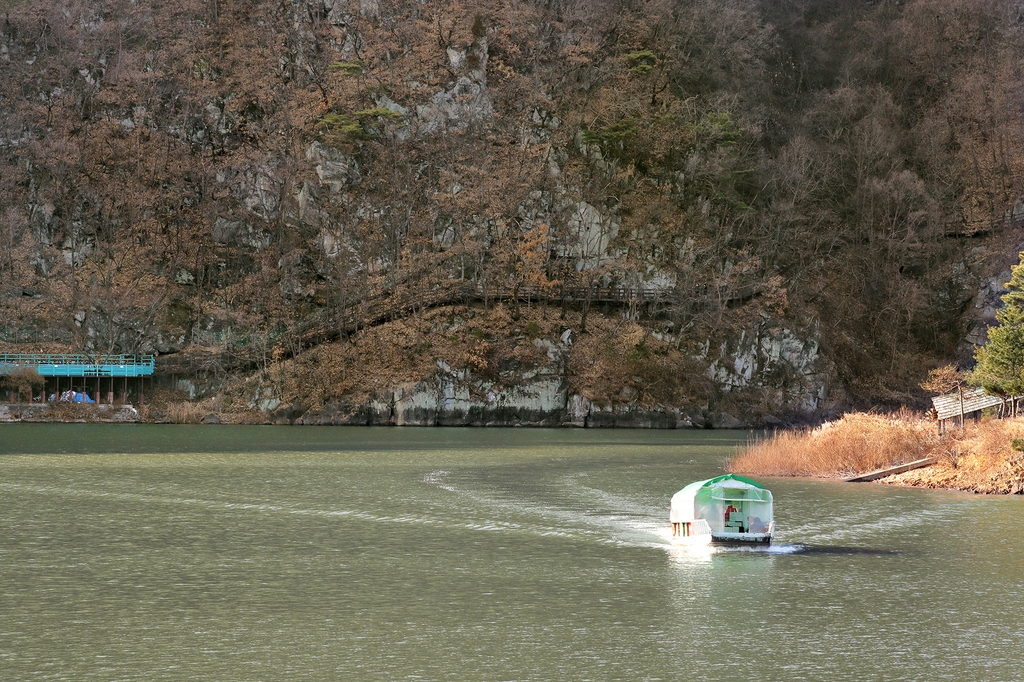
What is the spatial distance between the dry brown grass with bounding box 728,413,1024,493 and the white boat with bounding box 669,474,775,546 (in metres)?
11.8

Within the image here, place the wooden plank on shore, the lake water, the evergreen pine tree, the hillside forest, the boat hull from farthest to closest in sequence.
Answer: the hillside forest → the evergreen pine tree → the wooden plank on shore → the boat hull → the lake water

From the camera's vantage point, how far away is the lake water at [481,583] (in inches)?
467

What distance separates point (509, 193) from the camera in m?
73.6

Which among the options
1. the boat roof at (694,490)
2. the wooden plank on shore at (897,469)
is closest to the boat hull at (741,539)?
the boat roof at (694,490)

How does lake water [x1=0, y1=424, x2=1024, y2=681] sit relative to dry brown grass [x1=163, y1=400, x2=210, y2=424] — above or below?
below

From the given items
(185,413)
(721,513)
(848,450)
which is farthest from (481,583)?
(185,413)

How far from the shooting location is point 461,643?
12586mm

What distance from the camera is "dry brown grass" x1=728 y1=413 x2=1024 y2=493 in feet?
98.5

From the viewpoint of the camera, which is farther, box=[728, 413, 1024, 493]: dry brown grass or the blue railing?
the blue railing

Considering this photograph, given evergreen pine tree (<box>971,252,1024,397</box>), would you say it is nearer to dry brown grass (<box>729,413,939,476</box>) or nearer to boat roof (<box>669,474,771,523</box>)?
dry brown grass (<box>729,413,939,476</box>)

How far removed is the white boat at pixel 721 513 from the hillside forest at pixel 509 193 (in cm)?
4405

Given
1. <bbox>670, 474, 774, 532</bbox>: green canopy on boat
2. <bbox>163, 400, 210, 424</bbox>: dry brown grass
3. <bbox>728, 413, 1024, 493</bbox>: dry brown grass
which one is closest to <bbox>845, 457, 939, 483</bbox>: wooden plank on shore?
<bbox>728, 413, 1024, 493</bbox>: dry brown grass

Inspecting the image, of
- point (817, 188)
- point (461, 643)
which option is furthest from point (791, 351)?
point (461, 643)

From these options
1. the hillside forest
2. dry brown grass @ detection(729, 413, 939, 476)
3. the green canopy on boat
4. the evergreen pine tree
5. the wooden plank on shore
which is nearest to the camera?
the green canopy on boat
